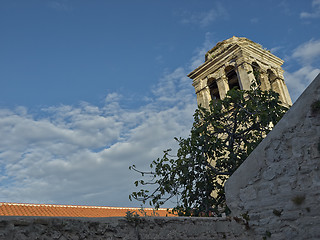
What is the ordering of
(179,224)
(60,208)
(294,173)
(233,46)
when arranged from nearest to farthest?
(179,224), (294,173), (60,208), (233,46)

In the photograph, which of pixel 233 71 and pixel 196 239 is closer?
pixel 196 239

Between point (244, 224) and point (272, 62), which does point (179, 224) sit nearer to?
point (244, 224)

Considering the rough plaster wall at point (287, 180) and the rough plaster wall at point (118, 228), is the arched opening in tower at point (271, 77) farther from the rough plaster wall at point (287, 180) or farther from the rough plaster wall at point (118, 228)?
the rough plaster wall at point (118, 228)

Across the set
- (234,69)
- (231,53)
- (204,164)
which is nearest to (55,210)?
(204,164)

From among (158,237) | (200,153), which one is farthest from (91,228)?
(200,153)

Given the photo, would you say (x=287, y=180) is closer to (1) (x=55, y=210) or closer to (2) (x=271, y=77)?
(1) (x=55, y=210)

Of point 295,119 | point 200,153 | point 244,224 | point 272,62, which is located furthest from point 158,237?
point 272,62

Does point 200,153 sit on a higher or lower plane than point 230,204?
higher

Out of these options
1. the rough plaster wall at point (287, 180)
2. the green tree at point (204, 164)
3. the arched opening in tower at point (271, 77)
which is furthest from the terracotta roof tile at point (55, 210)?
the arched opening in tower at point (271, 77)

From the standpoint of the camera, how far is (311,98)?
3.55m

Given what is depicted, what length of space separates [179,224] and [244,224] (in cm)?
104

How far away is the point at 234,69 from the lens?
1400 cm

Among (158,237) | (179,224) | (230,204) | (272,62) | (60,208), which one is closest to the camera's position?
(158,237)

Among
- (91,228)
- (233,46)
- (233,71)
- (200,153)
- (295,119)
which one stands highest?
(233,46)
